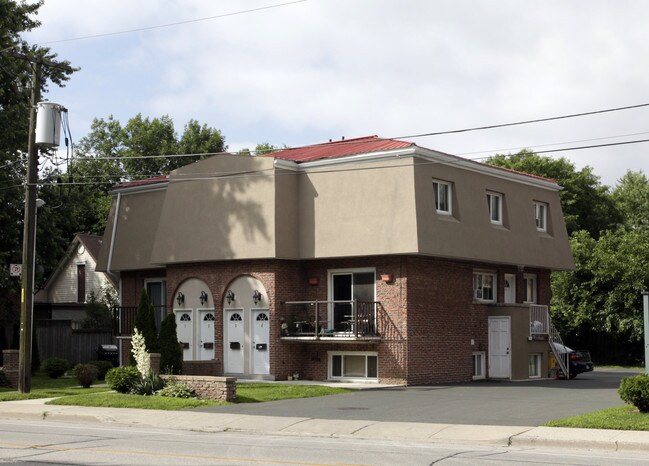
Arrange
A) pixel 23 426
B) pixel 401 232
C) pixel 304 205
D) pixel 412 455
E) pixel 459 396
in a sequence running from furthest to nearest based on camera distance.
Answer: pixel 304 205 → pixel 401 232 → pixel 459 396 → pixel 23 426 → pixel 412 455

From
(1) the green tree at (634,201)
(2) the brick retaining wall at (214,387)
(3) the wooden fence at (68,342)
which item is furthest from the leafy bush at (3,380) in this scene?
(1) the green tree at (634,201)

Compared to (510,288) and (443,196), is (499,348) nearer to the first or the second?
(510,288)

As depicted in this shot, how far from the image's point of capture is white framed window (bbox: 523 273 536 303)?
3803 centimetres

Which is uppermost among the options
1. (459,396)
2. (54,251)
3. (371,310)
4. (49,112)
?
(49,112)

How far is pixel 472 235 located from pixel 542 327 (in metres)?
5.92

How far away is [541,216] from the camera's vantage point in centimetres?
3797

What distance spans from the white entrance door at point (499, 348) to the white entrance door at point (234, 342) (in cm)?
912

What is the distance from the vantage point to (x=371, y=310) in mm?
31438

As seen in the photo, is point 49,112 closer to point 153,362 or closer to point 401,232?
point 153,362

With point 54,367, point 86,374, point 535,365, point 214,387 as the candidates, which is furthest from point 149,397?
point 535,365

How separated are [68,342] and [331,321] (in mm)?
16045

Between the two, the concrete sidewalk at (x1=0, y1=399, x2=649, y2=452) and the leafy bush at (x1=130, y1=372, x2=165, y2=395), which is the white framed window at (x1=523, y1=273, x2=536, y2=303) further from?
the concrete sidewalk at (x1=0, y1=399, x2=649, y2=452)

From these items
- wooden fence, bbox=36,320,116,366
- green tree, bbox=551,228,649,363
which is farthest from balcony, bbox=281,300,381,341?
green tree, bbox=551,228,649,363

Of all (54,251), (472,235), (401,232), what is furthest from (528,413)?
(54,251)
